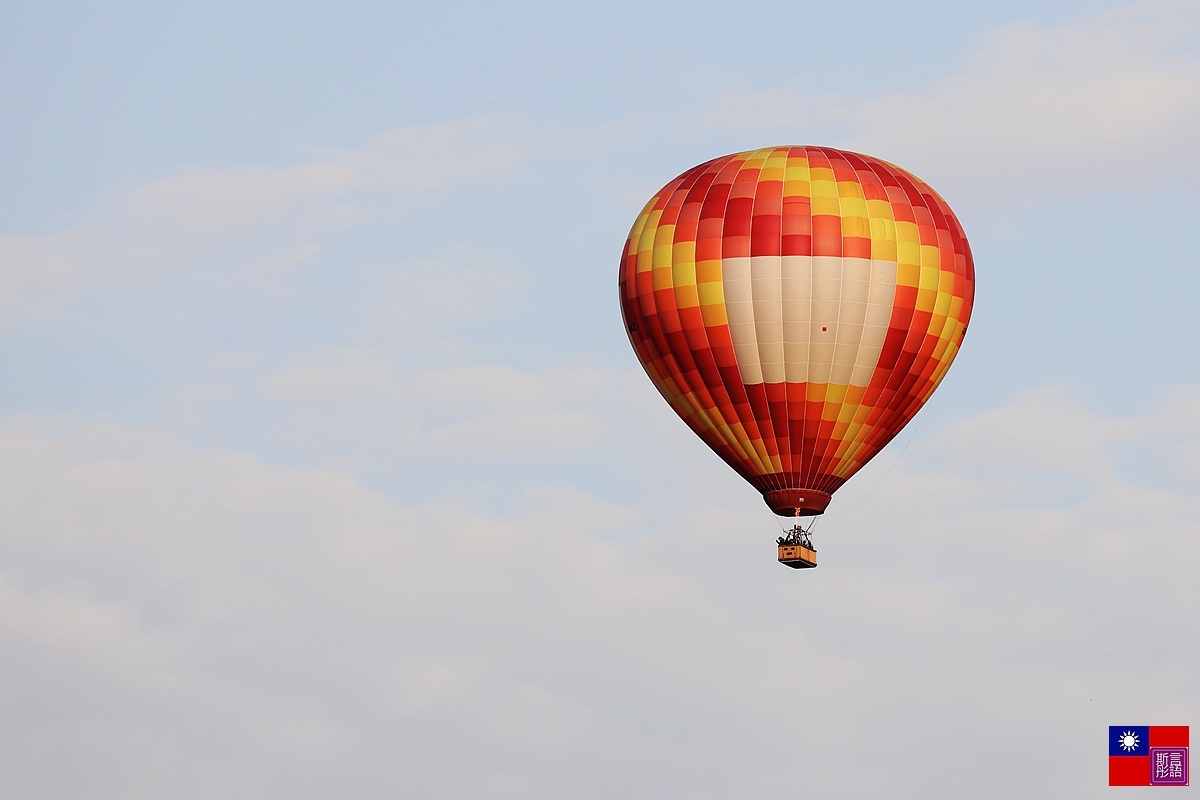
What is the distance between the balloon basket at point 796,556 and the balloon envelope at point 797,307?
37.7 inches

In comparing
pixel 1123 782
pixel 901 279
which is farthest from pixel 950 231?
pixel 1123 782

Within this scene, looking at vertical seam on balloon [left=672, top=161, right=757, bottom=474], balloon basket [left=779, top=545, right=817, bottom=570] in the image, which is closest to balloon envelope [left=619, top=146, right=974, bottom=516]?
vertical seam on balloon [left=672, top=161, right=757, bottom=474]

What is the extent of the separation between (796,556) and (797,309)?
5.23m

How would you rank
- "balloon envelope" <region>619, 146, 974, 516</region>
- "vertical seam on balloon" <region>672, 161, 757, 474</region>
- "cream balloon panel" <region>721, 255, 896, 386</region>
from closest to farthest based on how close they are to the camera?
"cream balloon panel" <region>721, 255, 896, 386</region>
"balloon envelope" <region>619, 146, 974, 516</region>
"vertical seam on balloon" <region>672, 161, 757, 474</region>

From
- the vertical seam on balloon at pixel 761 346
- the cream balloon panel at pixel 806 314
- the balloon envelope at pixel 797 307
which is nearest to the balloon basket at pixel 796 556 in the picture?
the balloon envelope at pixel 797 307

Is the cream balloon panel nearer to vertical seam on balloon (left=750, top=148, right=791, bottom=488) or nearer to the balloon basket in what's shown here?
vertical seam on balloon (left=750, top=148, right=791, bottom=488)

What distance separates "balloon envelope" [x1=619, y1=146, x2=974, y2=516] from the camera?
97438mm

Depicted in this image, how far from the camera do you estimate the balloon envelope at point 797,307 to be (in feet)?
320

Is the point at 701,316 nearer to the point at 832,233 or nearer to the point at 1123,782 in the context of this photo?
the point at 832,233

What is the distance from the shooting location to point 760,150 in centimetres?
9962

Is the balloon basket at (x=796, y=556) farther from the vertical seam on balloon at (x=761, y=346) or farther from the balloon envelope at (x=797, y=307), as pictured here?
the vertical seam on balloon at (x=761, y=346)

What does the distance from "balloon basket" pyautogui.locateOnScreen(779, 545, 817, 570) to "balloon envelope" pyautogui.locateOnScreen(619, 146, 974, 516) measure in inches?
37.7

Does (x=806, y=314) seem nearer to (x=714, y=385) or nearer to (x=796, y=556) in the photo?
(x=714, y=385)

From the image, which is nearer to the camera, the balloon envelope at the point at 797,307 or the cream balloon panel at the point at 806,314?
the cream balloon panel at the point at 806,314
